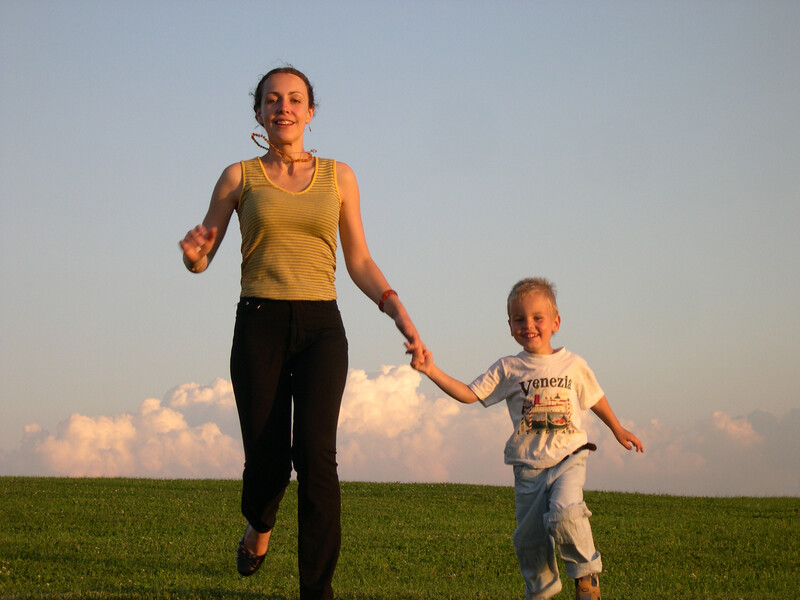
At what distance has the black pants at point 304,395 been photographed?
200 inches

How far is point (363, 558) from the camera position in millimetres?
9289

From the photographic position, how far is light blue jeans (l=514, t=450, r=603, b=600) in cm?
517

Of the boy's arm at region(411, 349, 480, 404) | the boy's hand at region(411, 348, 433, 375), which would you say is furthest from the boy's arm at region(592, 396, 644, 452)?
the boy's hand at region(411, 348, 433, 375)

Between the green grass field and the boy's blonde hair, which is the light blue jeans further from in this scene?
the green grass field

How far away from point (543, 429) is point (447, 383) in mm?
635

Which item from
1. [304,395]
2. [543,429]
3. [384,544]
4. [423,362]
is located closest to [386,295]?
[423,362]

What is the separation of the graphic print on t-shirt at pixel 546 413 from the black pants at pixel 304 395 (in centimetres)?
114

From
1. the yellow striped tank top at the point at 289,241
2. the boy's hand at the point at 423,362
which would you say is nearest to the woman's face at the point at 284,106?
the yellow striped tank top at the point at 289,241

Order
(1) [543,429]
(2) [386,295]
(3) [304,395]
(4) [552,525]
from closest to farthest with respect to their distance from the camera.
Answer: (3) [304,395] → (4) [552,525] → (2) [386,295] → (1) [543,429]

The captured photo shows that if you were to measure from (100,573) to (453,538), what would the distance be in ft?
14.2

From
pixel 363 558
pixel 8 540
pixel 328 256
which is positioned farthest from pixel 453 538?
pixel 328 256

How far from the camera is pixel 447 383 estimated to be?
A: 5426 mm

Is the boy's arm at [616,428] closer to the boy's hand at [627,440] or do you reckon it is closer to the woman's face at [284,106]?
the boy's hand at [627,440]

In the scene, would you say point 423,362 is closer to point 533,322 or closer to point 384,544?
point 533,322
